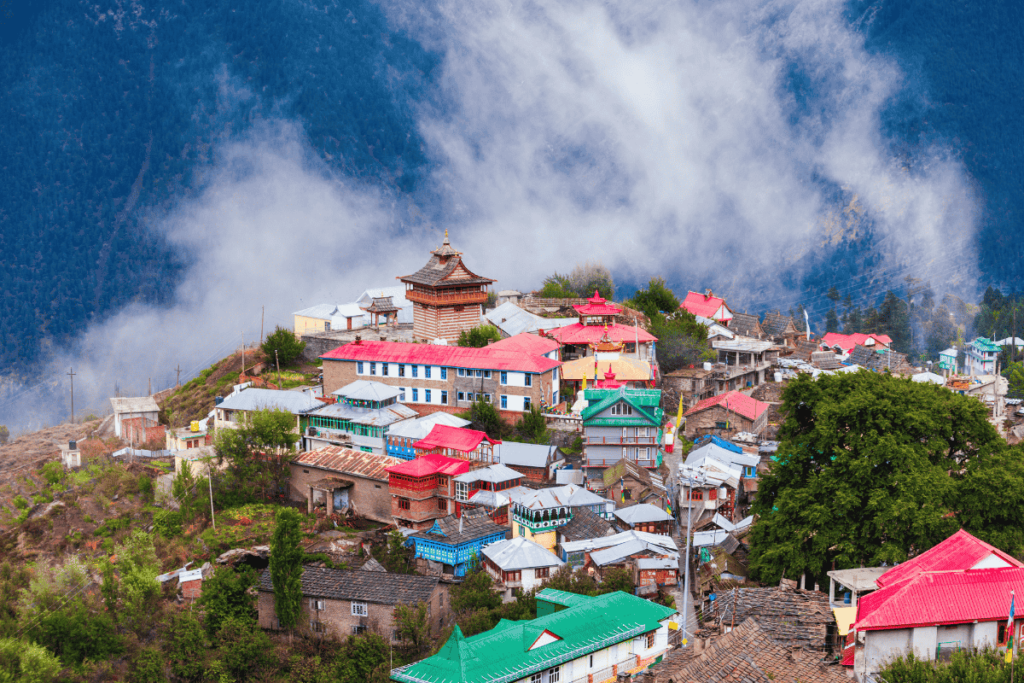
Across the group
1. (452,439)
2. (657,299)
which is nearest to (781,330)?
(657,299)

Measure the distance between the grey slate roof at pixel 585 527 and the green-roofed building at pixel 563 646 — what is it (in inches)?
230

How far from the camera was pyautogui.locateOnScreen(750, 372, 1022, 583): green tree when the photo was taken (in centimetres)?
3325

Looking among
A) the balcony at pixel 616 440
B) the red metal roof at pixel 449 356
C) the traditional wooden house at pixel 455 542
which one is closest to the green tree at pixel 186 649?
the traditional wooden house at pixel 455 542

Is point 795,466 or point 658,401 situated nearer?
point 795,466

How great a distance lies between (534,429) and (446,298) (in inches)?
597

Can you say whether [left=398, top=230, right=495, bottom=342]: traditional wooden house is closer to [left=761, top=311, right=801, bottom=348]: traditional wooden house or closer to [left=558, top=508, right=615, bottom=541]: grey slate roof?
[left=558, top=508, right=615, bottom=541]: grey slate roof

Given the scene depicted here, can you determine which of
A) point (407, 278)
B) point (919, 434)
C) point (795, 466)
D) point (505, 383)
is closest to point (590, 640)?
point (795, 466)

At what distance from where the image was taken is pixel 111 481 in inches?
1923

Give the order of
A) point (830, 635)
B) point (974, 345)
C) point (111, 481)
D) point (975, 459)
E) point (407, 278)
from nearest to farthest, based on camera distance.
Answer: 1. point (830, 635)
2. point (975, 459)
3. point (111, 481)
4. point (407, 278)
5. point (974, 345)

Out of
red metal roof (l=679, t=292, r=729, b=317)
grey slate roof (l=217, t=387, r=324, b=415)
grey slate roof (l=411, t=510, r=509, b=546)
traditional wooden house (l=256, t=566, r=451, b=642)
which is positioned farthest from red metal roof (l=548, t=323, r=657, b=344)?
traditional wooden house (l=256, t=566, r=451, b=642)

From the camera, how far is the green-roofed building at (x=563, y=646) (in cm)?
2906

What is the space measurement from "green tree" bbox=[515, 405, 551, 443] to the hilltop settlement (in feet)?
0.51

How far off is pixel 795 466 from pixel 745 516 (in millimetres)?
8571

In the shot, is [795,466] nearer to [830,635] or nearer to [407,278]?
[830,635]
